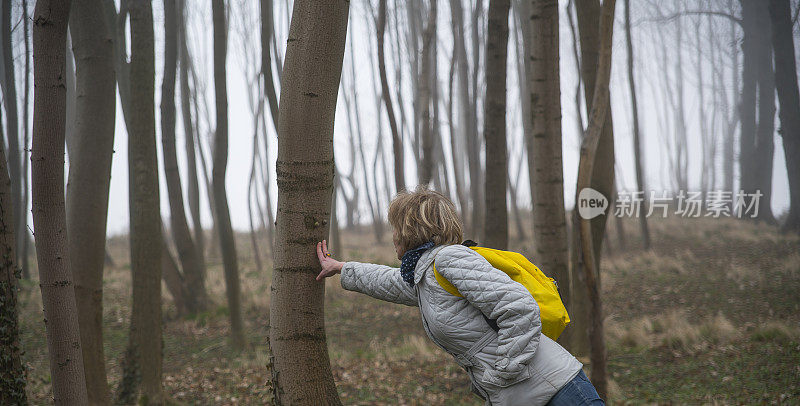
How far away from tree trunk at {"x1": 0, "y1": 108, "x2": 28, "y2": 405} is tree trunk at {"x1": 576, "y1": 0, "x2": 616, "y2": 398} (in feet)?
12.8

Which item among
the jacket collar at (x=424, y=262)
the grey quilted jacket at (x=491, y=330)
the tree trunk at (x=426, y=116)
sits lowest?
the grey quilted jacket at (x=491, y=330)

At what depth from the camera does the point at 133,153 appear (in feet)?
14.9

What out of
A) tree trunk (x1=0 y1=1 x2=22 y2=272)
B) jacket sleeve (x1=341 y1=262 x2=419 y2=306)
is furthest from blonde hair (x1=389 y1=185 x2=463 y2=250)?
tree trunk (x1=0 y1=1 x2=22 y2=272)

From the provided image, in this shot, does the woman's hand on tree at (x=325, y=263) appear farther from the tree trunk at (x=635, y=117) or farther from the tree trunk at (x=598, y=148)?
the tree trunk at (x=635, y=117)

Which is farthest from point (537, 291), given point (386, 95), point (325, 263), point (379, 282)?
point (386, 95)

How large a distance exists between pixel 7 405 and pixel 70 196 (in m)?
1.52

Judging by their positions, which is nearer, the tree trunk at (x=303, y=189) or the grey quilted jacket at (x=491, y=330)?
the grey quilted jacket at (x=491, y=330)

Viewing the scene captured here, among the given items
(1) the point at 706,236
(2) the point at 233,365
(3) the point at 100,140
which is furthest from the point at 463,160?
(3) the point at 100,140

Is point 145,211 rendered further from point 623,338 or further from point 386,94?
point 623,338

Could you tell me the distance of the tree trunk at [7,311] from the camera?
2.94 metres

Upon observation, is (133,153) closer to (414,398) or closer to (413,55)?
(414,398)

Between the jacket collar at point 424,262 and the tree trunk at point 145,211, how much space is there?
126 inches

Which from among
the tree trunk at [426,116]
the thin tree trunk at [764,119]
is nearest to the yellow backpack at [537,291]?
the tree trunk at [426,116]

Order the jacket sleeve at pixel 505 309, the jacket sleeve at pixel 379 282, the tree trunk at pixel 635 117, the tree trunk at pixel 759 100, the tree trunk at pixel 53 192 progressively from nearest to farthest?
the jacket sleeve at pixel 505 309, the jacket sleeve at pixel 379 282, the tree trunk at pixel 53 192, the tree trunk at pixel 759 100, the tree trunk at pixel 635 117
